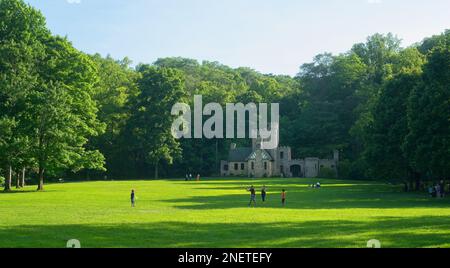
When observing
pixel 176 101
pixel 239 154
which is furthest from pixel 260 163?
pixel 176 101

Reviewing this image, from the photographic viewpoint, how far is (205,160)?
8844 cm

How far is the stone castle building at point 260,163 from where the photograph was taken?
287 ft

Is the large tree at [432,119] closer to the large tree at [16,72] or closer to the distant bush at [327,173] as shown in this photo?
the large tree at [16,72]

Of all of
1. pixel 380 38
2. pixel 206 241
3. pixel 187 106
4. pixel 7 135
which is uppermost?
pixel 380 38

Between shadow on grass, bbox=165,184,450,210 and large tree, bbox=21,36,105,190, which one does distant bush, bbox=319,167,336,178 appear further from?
shadow on grass, bbox=165,184,450,210

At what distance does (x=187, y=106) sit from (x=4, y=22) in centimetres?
3943

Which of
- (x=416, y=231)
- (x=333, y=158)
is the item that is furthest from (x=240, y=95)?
(x=416, y=231)

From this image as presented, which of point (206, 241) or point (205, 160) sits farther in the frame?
point (205, 160)

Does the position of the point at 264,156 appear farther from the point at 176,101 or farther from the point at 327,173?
the point at 176,101

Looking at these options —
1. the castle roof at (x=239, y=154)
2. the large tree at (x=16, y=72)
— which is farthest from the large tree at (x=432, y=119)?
the castle roof at (x=239, y=154)

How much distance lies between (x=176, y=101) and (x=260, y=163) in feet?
55.4

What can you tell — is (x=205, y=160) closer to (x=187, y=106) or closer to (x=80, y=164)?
(x=187, y=106)

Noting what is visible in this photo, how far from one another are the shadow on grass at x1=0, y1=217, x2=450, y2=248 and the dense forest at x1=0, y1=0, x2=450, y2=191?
61.7 feet

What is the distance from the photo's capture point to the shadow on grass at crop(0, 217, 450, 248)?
14867 mm
